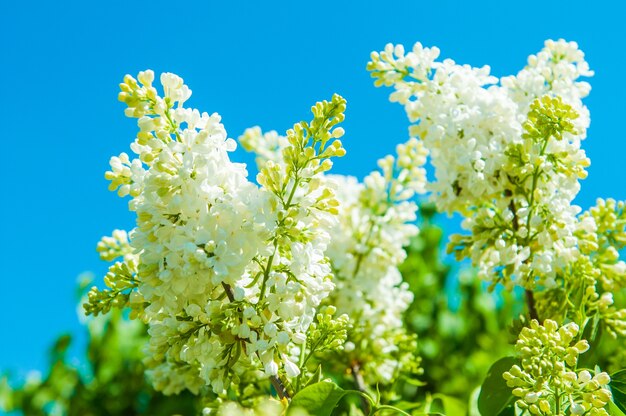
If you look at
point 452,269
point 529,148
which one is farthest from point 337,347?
point 452,269

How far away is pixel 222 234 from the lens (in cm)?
155

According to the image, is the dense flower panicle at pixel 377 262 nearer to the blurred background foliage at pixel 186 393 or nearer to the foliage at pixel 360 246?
the foliage at pixel 360 246

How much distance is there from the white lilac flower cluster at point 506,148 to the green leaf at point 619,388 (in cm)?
40

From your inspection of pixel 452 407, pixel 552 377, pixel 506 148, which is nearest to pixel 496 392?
pixel 552 377

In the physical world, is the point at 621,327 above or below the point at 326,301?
below

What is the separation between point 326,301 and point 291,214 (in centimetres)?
112

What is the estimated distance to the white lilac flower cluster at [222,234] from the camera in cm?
156

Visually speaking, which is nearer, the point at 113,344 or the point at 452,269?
the point at 113,344

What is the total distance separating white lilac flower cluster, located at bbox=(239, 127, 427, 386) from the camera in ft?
8.50

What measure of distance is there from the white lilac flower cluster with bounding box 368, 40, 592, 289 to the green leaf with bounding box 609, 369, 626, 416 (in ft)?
1.31

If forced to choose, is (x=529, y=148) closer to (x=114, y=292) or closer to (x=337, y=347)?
(x=337, y=347)

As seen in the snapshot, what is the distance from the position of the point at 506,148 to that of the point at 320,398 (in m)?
0.96

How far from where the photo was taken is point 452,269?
4281mm

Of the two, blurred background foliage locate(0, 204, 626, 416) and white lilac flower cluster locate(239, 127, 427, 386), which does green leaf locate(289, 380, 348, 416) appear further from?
blurred background foliage locate(0, 204, 626, 416)
